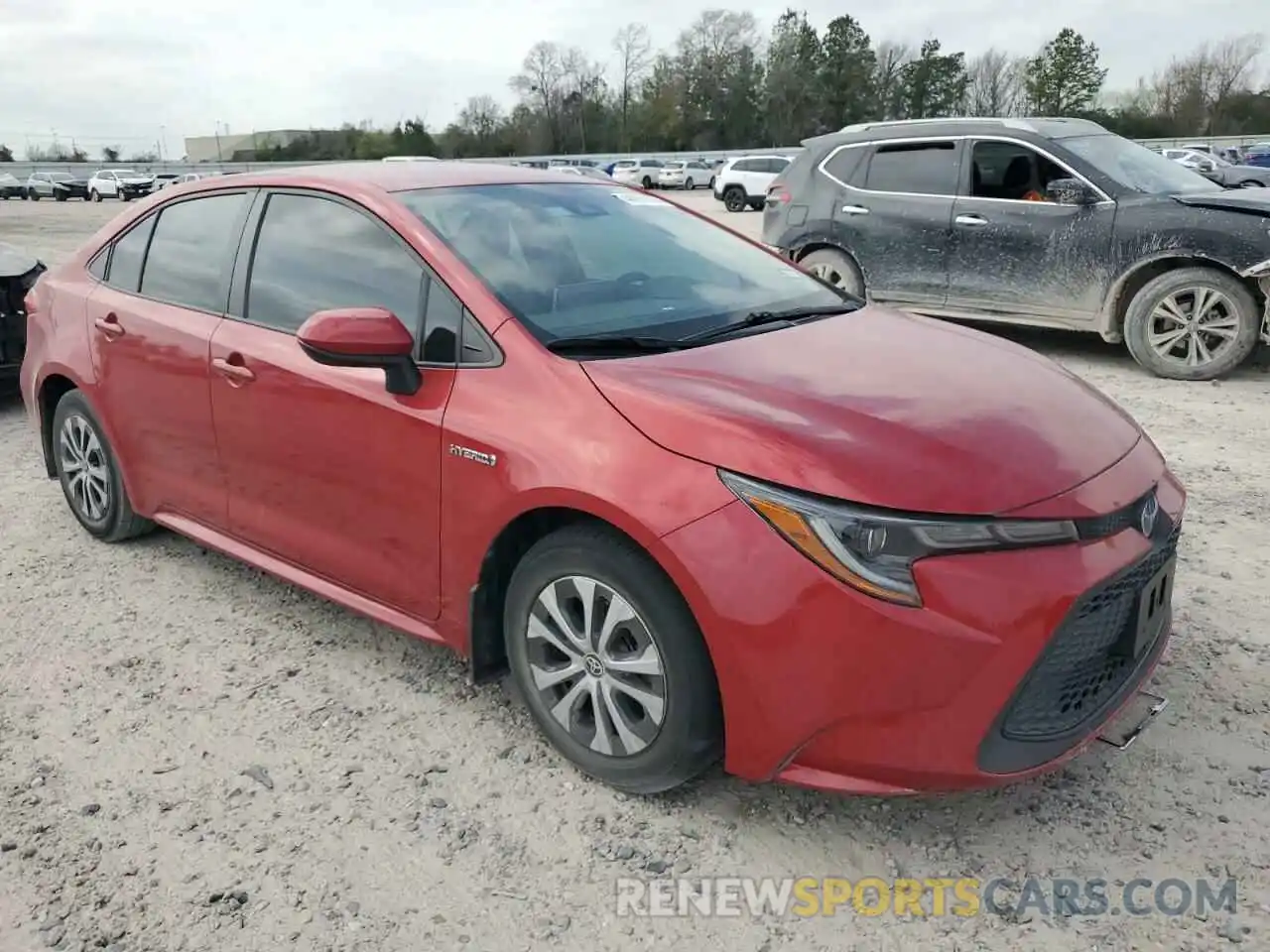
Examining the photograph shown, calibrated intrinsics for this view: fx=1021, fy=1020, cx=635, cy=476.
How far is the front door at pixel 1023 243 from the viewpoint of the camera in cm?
719

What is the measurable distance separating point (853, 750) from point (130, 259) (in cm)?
346

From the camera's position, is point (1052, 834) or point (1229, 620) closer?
point (1052, 834)

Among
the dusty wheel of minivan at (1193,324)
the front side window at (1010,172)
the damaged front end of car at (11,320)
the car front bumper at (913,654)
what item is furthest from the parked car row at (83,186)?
the car front bumper at (913,654)

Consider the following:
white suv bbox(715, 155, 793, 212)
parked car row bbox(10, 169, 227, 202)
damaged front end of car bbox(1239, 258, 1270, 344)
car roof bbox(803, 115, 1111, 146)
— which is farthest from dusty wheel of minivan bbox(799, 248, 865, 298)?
parked car row bbox(10, 169, 227, 202)

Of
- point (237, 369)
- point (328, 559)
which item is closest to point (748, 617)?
point (328, 559)

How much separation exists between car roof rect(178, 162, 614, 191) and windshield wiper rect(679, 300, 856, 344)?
96cm

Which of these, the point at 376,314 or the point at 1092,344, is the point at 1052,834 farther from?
the point at 1092,344

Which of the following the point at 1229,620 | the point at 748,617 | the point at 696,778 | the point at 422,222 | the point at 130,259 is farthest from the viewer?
the point at 130,259

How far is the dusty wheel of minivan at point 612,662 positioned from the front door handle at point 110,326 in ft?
7.28

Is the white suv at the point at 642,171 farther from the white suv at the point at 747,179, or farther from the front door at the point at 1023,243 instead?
the front door at the point at 1023,243

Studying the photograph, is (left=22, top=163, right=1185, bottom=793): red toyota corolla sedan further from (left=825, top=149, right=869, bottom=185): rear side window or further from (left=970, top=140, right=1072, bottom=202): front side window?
(left=825, top=149, right=869, bottom=185): rear side window

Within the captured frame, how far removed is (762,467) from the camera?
7.45 feet

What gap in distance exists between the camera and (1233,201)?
671 cm

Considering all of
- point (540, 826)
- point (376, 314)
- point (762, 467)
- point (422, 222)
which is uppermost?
point (422, 222)
